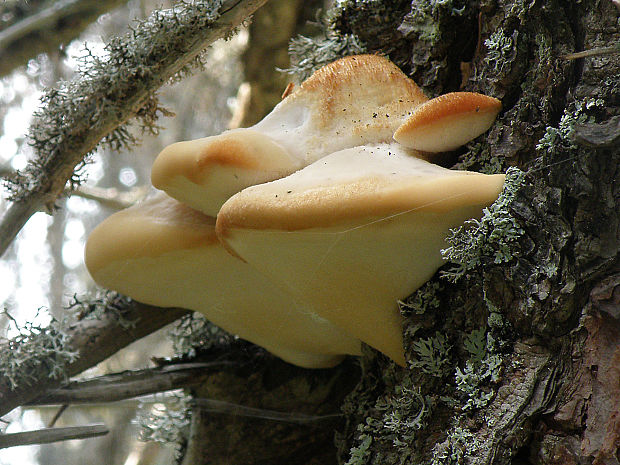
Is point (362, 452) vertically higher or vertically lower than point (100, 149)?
lower

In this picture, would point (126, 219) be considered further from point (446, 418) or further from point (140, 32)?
point (446, 418)

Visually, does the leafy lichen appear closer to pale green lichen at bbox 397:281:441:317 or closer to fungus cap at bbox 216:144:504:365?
fungus cap at bbox 216:144:504:365

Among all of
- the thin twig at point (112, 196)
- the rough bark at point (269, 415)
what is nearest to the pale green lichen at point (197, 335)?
the rough bark at point (269, 415)

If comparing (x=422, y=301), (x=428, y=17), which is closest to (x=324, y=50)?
(x=428, y=17)

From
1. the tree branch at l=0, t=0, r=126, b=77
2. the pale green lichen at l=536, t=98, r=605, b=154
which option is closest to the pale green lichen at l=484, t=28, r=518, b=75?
the pale green lichen at l=536, t=98, r=605, b=154

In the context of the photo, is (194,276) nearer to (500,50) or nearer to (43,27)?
(500,50)

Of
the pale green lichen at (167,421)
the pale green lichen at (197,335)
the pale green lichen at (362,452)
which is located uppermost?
the pale green lichen at (197,335)

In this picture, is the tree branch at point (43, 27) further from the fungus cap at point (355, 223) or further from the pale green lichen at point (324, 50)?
the fungus cap at point (355, 223)
